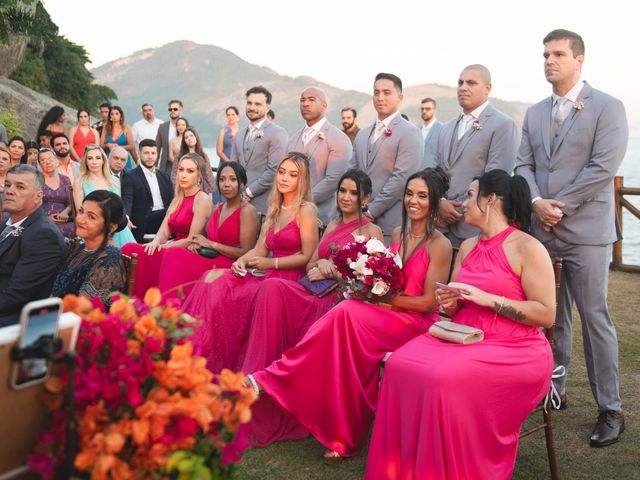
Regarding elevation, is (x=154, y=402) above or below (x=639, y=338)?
above

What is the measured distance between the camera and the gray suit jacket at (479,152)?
5180 mm

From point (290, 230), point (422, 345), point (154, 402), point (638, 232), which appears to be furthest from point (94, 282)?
point (638, 232)

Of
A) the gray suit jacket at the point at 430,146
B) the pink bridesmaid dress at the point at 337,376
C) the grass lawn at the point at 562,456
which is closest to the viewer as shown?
the grass lawn at the point at 562,456

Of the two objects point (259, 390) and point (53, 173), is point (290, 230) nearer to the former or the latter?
point (259, 390)

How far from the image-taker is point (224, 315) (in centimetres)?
526

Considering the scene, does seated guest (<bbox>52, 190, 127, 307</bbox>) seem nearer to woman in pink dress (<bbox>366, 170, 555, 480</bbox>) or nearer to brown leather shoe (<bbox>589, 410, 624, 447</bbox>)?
woman in pink dress (<bbox>366, 170, 555, 480</bbox>)

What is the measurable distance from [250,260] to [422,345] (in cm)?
215

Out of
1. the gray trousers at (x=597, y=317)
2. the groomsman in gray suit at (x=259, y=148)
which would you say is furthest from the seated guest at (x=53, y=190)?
the gray trousers at (x=597, y=317)

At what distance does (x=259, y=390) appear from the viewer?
14.0 feet

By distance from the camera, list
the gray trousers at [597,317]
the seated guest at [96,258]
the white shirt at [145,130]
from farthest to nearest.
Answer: the white shirt at [145,130] < the seated guest at [96,258] < the gray trousers at [597,317]

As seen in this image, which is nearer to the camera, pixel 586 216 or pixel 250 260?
pixel 586 216

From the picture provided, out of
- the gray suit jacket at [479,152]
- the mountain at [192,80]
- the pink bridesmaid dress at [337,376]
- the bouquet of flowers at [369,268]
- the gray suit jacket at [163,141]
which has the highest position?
the mountain at [192,80]

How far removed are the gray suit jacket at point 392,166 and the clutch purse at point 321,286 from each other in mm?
1056

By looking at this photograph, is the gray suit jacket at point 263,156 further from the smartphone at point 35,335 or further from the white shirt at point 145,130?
the smartphone at point 35,335
